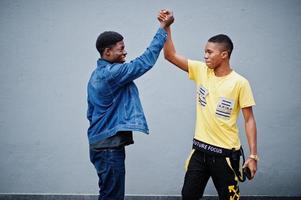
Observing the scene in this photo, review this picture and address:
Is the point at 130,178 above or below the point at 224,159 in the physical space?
below

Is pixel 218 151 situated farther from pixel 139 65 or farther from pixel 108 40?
pixel 108 40

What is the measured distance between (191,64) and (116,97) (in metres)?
0.79

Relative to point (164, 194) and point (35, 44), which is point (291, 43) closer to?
point (164, 194)

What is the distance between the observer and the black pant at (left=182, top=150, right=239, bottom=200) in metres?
3.14

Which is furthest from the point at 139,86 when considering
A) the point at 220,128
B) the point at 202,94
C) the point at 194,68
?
the point at 220,128

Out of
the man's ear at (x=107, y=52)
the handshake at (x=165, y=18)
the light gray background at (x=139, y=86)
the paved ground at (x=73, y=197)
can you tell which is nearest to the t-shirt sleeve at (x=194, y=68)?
the handshake at (x=165, y=18)

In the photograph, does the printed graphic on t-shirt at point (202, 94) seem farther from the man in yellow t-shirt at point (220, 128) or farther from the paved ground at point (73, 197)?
the paved ground at point (73, 197)

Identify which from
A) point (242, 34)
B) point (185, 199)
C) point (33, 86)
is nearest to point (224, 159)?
point (185, 199)

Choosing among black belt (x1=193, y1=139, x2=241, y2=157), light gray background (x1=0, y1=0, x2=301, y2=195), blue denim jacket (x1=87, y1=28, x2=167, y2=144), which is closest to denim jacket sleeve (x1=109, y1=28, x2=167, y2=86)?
blue denim jacket (x1=87, y1=28, x2=167, y2=144)

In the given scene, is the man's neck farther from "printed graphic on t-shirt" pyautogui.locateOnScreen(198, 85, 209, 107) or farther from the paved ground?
the paved ground

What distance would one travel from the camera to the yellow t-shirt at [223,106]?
3.13 meters

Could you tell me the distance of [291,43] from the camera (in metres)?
4.49

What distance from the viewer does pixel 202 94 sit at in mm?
3287

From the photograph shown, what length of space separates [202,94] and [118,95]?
2.41ft
